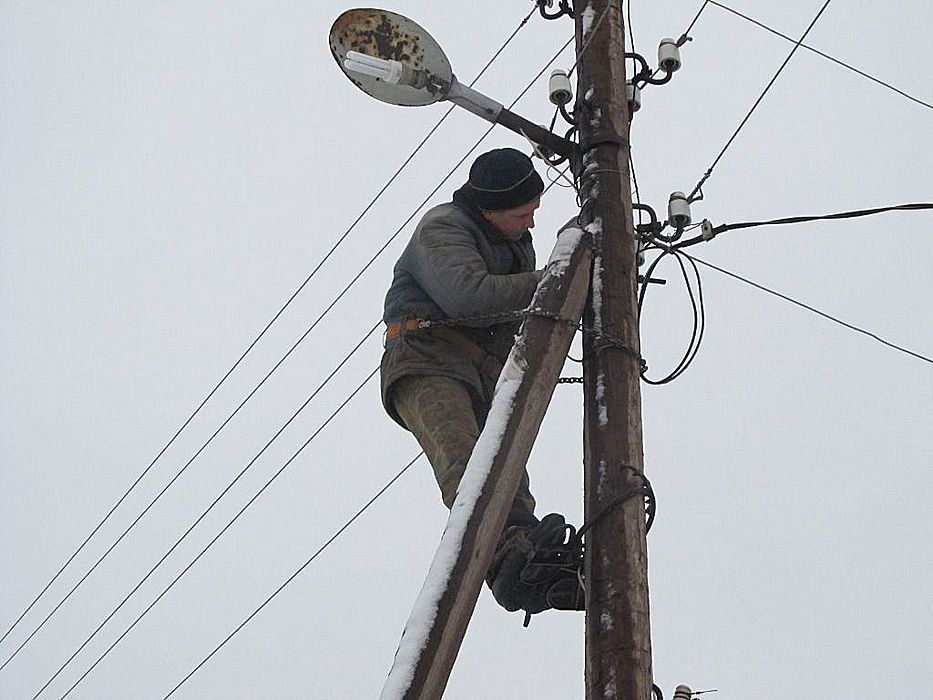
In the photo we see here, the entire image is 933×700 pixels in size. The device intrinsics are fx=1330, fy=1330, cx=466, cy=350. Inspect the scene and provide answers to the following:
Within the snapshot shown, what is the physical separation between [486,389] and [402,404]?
34 centimetres

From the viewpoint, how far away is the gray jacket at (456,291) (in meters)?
4.96

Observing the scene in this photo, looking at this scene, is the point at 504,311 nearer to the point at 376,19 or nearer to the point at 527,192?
the point at 527,192

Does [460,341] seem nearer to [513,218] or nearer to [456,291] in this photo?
[456,291]

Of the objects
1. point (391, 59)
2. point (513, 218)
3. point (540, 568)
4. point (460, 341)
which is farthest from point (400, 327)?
point (540, 568)

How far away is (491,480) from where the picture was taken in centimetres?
408

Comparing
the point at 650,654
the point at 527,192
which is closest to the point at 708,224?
the point at 527,192

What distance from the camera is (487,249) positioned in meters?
5.38

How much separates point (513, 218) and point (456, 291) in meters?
0.58

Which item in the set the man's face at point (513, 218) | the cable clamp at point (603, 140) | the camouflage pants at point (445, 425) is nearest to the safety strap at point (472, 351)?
the camouflage pants at point (445, 425)

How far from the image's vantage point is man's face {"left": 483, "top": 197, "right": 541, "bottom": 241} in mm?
5414

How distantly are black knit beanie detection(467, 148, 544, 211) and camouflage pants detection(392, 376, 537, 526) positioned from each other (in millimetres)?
775

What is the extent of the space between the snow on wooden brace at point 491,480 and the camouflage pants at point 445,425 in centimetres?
62

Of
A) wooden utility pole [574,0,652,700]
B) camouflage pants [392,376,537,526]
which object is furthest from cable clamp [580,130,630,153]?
camouflage pants [392,376,537,526]

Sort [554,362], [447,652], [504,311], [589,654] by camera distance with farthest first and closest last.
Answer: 1. [504,311]
2. [554,362]
3. [589,654]
4. [447,652]
